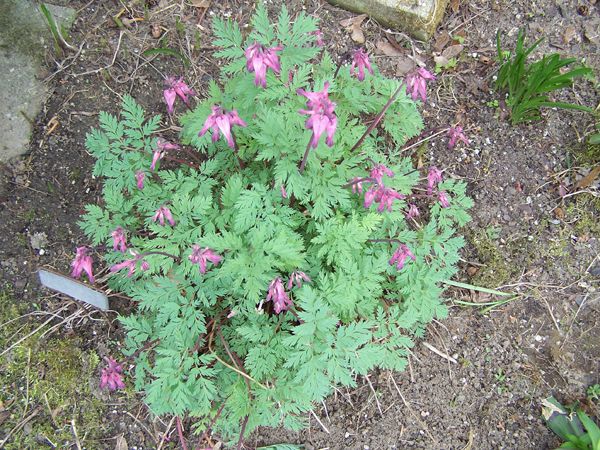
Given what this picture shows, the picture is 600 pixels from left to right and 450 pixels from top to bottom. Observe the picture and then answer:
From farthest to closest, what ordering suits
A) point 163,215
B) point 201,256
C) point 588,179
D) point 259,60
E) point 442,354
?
point 588,179 < point 442,354 < point 163,215 < point 201,256 < point 259,60

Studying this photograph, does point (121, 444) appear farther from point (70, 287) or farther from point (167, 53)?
point (167, 53)

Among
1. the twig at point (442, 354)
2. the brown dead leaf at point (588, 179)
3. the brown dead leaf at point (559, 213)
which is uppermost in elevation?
the brown dead leaf at point (588, 179)

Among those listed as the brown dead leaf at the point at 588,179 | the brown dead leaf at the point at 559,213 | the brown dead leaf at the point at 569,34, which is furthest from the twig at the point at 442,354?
the brown dead leaf at the point at 569,34

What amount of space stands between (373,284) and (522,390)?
1.58m

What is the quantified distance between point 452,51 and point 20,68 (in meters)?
3.32

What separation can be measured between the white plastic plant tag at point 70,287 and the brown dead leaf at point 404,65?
9.02 ft

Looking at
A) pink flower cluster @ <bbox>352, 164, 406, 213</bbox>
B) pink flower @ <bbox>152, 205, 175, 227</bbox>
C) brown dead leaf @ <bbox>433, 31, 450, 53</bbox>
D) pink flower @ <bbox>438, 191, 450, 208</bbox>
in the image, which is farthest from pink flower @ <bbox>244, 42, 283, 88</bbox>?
brown dead leaf @ <bbox>433, 31, 450, 53</bbox>

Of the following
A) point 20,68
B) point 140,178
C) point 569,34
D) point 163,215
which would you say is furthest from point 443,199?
point 20,68

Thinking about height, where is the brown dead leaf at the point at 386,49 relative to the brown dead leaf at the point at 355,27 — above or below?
below

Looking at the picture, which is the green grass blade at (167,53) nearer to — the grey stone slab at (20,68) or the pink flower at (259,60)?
the grey stone slab at (20,68)

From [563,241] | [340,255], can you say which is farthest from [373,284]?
[563,241]

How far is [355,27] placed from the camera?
162 inches

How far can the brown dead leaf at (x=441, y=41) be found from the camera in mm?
4148

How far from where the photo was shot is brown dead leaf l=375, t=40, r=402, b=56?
4109 mm
